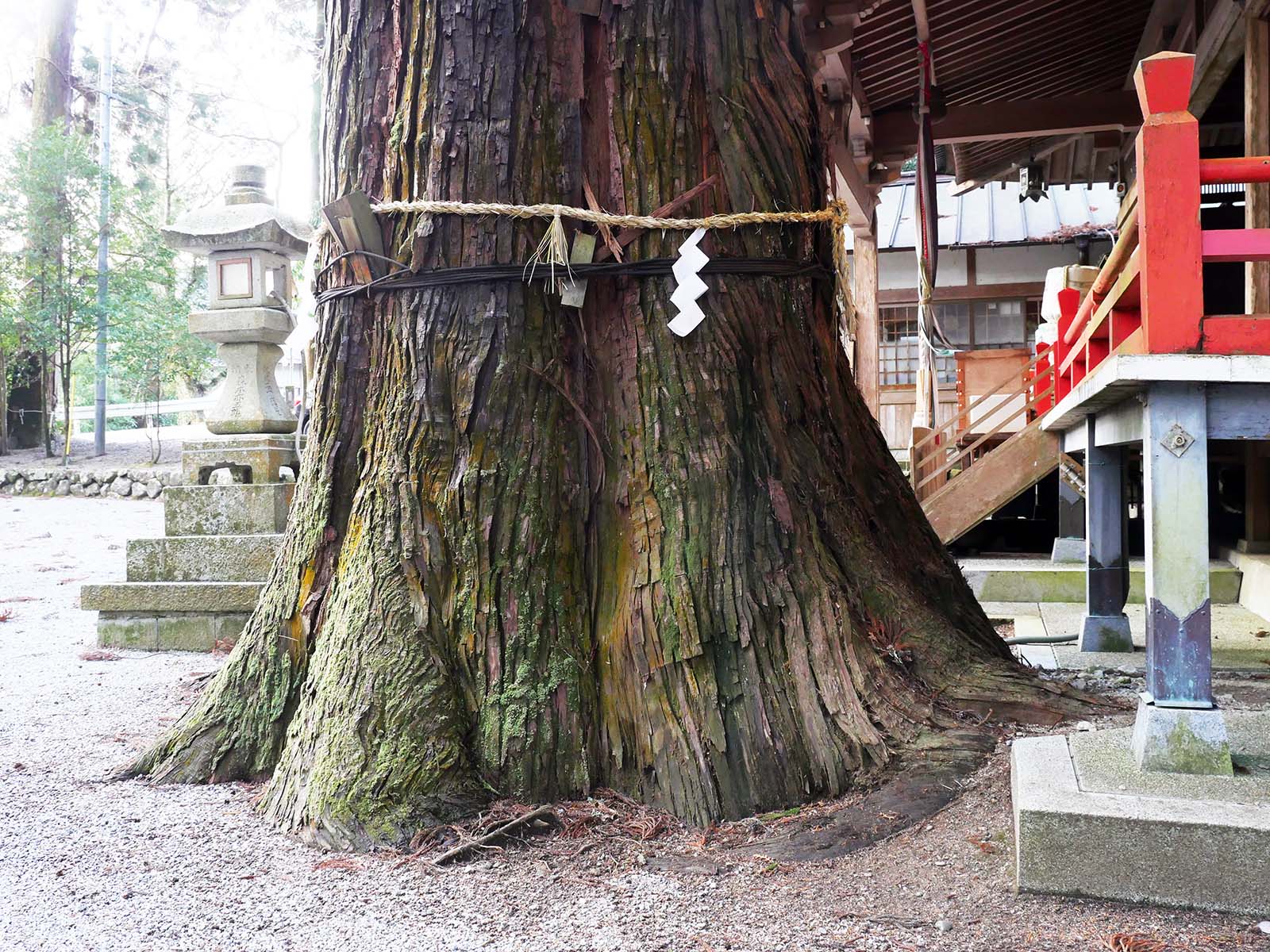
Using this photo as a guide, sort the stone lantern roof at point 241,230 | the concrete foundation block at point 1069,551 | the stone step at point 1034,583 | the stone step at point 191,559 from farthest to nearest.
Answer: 1. the concrete foundation block at point 1069,551
2. the stone step at point 1034,583
3. the stone lantern roof at point 241,230
4. the stone step at point 191,559

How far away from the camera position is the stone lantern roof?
630 centimetres

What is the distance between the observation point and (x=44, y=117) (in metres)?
17.3

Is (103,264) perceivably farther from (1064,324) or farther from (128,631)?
(1064,324)

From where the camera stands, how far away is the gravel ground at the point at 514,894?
2031 millimetres

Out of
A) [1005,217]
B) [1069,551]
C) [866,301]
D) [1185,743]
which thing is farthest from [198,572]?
[1005,217]

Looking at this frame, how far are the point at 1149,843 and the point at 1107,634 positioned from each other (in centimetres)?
283

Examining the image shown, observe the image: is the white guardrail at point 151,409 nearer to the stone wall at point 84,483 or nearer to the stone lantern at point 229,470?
the stone wall at point 84,483

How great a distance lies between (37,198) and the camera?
16219 mm

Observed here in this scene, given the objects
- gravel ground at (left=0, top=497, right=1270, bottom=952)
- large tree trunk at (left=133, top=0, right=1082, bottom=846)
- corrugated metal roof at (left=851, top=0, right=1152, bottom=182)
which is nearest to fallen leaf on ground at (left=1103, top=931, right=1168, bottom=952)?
gravel ground at (left=0, top=497, right=1270, bottom=952)

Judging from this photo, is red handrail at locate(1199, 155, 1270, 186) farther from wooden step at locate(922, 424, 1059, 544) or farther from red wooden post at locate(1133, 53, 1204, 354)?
wooden step at locate(922, 424, 1059, 544)

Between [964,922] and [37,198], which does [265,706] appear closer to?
[964,922]

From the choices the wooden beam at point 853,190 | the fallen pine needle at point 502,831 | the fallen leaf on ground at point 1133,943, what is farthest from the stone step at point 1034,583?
the fallen leaf on ground at point 1133,943

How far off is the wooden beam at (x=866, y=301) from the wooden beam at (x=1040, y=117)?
1395mm

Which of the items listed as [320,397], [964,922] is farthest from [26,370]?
[964,922]
